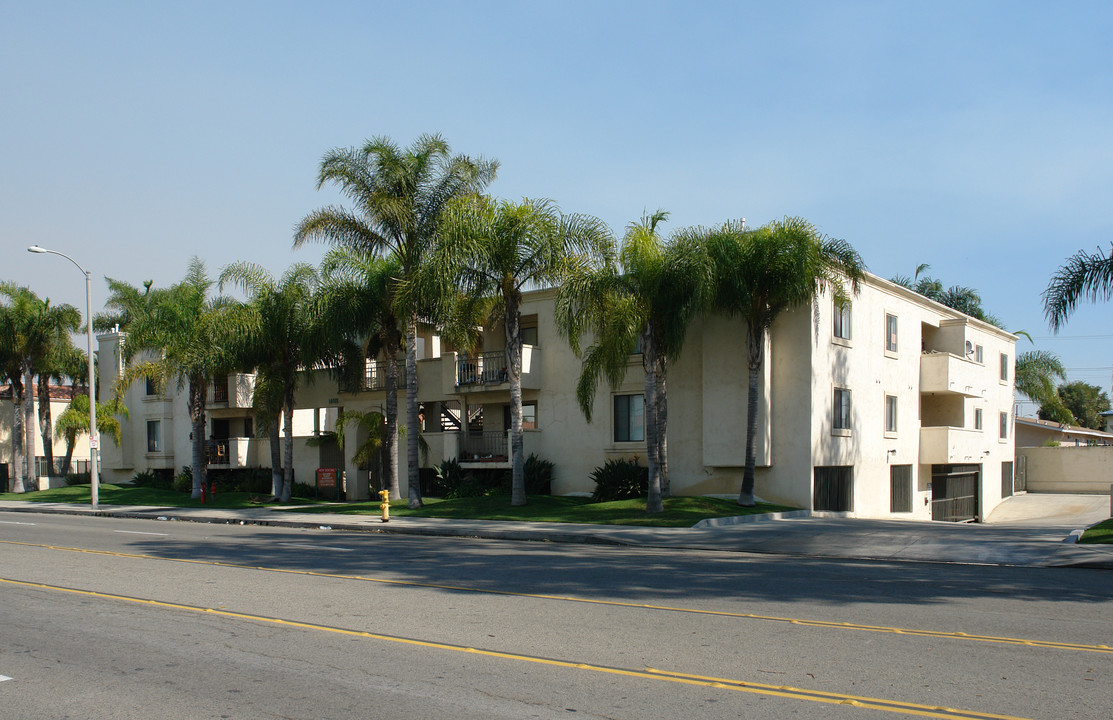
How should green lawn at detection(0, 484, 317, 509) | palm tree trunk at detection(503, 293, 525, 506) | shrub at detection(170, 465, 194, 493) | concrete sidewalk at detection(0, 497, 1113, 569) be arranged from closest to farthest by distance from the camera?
concrete sidewalk at detection(0, 497, 1113, 569), palm tree trunk at detection(503, 293, 525, 506), green lawn at detection(0, 484, 317, 509), shrub at detection(170, 465, 194, 493)

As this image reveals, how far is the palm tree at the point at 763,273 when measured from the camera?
24016 millimetres

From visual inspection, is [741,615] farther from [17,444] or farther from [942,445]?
[17,444]

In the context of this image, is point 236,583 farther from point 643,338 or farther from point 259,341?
point 259,341

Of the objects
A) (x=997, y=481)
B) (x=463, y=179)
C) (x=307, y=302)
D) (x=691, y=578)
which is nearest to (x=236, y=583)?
(x=691, y=578)

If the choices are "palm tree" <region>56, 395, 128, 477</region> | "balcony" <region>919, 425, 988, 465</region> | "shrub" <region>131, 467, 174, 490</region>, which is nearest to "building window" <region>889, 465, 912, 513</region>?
"balcony" <region>919, 425, 988, 465</region>

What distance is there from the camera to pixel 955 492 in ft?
125

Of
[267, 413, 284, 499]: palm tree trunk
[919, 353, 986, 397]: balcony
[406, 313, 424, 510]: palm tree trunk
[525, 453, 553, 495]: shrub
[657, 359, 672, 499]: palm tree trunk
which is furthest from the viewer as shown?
[919, 353, 986, 397]: balcony

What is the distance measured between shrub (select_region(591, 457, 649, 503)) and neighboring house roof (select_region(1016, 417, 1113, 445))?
3128cm

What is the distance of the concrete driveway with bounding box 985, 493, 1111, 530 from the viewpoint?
3659 centimetres

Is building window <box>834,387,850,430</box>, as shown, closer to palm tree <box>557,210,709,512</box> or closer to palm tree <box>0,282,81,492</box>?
palm tree <box>557,210,709,512</box>

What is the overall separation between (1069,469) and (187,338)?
40.4 meters

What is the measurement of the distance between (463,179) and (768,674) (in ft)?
71.1

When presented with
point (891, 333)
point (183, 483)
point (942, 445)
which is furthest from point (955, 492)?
point (183, 483)

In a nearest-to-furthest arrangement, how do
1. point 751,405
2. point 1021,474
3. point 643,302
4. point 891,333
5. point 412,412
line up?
point 643,302, point 751,405, point 412,412, point 891,333, point 1021,474
